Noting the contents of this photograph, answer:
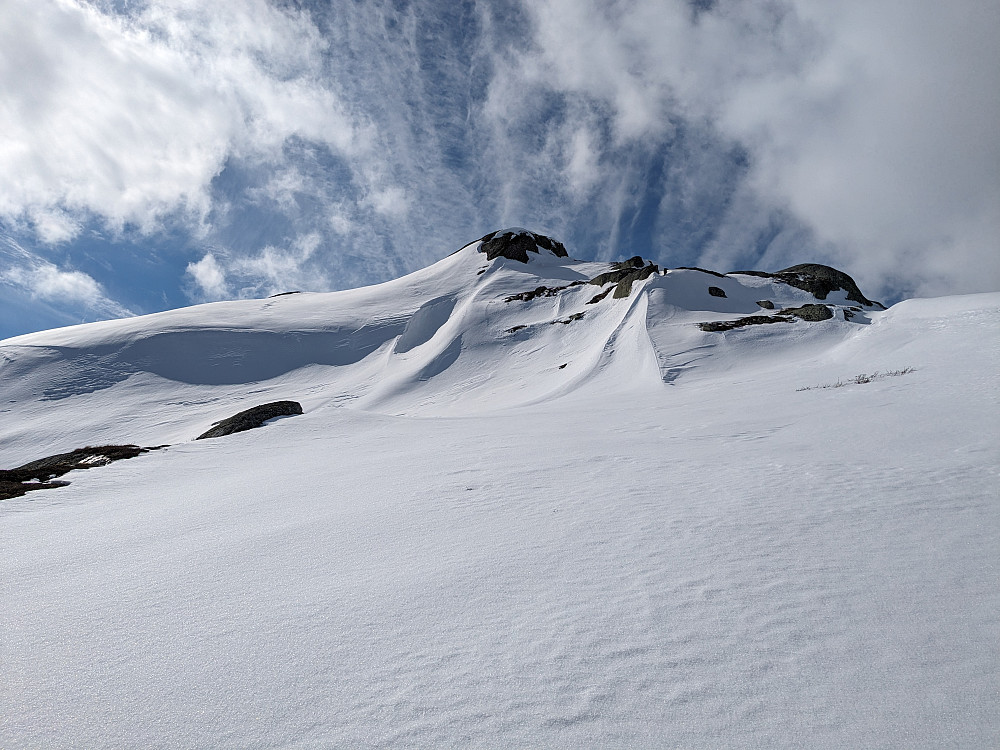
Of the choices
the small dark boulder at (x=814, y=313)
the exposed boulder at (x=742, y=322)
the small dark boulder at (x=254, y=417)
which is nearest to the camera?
the small dark boulder at (x=254, y=417)

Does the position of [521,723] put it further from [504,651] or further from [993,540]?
[993,540]

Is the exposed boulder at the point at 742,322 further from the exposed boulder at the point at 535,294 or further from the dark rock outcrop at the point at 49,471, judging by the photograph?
the dark rock outcrop at the point at 49,471

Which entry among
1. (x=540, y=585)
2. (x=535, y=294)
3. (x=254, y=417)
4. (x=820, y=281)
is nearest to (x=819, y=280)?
(x=820, y=281)

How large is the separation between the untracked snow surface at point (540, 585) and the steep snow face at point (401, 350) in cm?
1219

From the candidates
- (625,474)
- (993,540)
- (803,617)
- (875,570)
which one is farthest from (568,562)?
(993,540)

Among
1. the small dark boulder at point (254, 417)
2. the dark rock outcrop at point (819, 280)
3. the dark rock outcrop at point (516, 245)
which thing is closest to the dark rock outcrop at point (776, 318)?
the dark rock outcrop at point (819, 280)

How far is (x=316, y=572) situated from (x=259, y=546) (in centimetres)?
121

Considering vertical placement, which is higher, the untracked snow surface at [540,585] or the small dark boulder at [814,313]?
the small dark boulder at [814,313]

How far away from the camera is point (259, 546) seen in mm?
5164

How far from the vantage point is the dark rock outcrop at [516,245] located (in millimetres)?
58281

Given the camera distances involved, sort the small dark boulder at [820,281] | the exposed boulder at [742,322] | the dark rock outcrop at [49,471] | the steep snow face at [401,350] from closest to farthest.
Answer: the dark rock outcrop at [49,471] < the steep snow face at [401,350] < the exposed boulder at [742,322] < the small dark boulder at [820,281]

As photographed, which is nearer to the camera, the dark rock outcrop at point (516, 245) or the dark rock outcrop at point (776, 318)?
the dark rock outcrop at point (776, 318)

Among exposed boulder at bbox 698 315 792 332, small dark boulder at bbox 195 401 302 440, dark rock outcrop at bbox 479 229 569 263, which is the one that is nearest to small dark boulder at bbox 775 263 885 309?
exposed boulder at bbox 698 315 792 332

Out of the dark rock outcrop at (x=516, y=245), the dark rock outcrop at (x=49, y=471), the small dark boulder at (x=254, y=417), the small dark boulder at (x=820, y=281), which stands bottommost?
the dark rock outcrop at (x=49, y=471)
